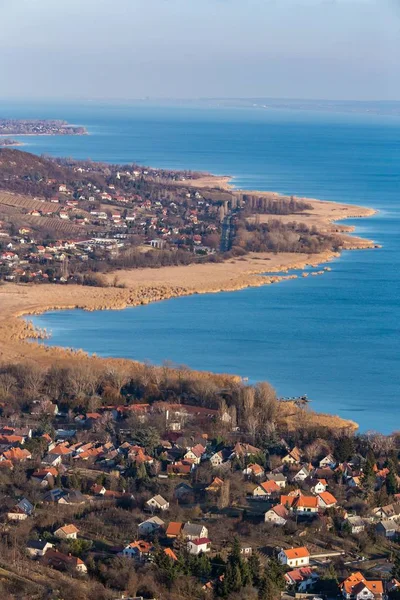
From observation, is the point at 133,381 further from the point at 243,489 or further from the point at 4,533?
the point at 4,533

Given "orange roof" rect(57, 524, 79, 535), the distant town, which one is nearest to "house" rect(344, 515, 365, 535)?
"orange roof" rect(57, 524, 79, 535)

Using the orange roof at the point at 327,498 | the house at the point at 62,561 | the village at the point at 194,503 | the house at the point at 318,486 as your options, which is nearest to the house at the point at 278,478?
the village at the point at 194,503

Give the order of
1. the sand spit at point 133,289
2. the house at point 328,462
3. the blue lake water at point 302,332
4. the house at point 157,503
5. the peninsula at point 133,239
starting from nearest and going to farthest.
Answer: the house at point 157,503 → the house at point 328,462 → the blue lake water at point 302,332 → the sand spit at point 133,289 → the peninsula at point 133,239

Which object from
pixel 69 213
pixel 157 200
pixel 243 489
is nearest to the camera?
pixel 243 489

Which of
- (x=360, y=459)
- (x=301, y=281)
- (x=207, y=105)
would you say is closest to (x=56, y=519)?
(x=360, y=459)

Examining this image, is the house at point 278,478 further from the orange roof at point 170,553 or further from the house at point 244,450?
the orange roof at point 170,553

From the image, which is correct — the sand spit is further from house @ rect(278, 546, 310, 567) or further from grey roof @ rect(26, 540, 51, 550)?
house @ rect(278, 546, 310, 567)

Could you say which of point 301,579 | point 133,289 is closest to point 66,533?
point 301,579

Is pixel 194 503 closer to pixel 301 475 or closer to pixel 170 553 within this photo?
pixel 301 475
